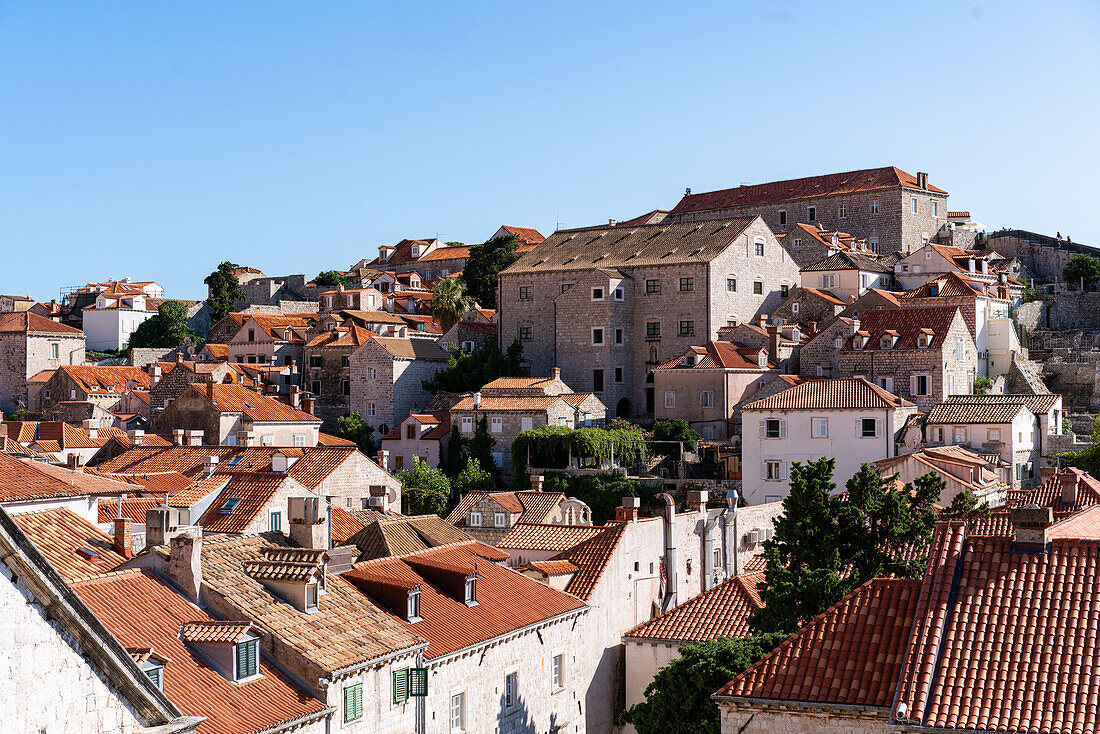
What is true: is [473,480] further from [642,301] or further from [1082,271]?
[1082,271]

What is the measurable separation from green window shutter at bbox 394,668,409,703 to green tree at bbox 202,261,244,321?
3476 inches

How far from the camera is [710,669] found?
918 inches

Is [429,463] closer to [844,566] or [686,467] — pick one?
[686,467]

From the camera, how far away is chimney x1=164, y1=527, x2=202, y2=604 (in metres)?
20.2

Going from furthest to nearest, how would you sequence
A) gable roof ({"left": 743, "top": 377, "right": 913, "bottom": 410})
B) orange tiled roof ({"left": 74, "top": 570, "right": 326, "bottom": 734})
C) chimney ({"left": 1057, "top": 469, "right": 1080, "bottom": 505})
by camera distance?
gable roof ({"left": 743, "top": 377, "right": 913, "bottom": 410})
chimney ({"left": 1057, "top": 469, "right": 1080, "bottom": 505})
orange tiled roof ({"left": 74, "top": 570, "right": 326, "bottom": 734})

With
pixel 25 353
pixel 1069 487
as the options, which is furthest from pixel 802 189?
pixel 1069 487

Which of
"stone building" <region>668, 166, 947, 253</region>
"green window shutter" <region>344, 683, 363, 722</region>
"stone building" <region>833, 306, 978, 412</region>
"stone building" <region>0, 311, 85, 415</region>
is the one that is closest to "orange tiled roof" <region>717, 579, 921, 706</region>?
"green window shutter" <region>344, 683, 363, 722</region>

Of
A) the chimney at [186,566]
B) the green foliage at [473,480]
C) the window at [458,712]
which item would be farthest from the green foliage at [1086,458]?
the chimney at [186,566]

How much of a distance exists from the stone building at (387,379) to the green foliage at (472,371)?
0.82 metres

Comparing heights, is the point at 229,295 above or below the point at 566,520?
above

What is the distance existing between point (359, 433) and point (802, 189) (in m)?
43.1

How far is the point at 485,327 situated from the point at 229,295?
124 ft

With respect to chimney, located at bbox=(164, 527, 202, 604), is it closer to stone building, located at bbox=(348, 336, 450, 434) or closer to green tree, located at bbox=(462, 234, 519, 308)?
stone building, located at bbox=(348, 336, 450, 434)

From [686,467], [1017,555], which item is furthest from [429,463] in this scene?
[1017,555]
